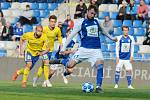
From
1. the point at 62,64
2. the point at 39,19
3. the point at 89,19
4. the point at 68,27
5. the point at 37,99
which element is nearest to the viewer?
the point at 37,99

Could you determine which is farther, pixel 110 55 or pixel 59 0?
pixel 59 0

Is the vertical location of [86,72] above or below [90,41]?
below

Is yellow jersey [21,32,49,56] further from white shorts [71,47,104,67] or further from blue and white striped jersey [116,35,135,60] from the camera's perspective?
white shorts [71,47,104,67]

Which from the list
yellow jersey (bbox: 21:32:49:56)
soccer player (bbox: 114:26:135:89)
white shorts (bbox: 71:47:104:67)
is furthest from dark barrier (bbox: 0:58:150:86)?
white shorts (bbox: 71:47:104:67)

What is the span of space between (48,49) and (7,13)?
10935mm

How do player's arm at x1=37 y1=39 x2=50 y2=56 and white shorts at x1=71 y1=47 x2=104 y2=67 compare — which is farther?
player's arm at x1=37 y1=39 x2=50 y2=56

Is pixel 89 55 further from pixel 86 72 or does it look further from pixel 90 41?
pixel 86 72

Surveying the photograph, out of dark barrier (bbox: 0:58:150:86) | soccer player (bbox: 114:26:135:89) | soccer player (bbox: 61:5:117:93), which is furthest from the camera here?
dark barrier (bbox: 0:58:150:86)

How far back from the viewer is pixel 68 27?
1019 inches

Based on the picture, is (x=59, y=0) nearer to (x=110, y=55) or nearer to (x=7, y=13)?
(x=7, y=13)

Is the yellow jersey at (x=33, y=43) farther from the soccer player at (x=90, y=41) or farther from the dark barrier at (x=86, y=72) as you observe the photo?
the dark barrier at (x=86, y=72)

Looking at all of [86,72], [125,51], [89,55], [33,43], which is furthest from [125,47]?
[89,55]

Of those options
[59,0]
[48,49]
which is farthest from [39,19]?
[48,49]

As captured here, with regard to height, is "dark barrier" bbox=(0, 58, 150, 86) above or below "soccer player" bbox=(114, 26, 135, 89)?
below
